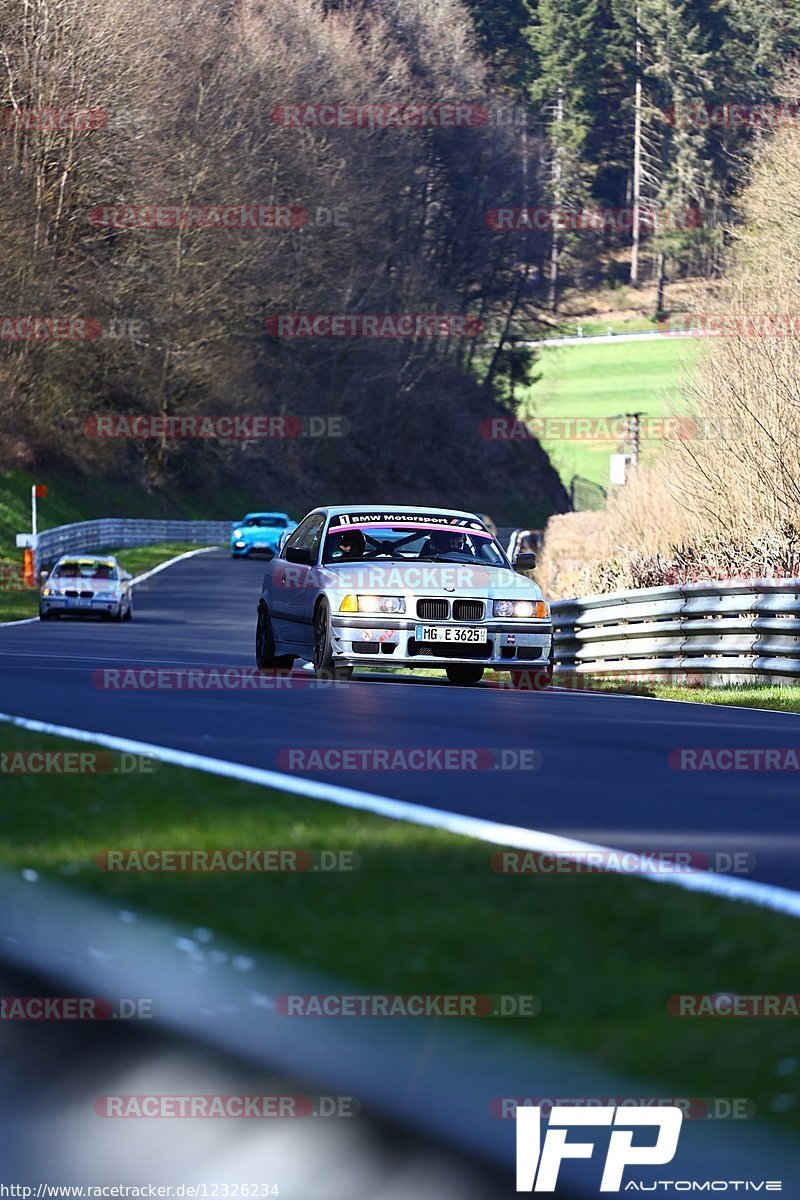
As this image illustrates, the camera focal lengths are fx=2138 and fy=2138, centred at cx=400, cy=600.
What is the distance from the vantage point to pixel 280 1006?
5.04 metres

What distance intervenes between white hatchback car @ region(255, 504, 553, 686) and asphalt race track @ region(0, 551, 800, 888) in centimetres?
44

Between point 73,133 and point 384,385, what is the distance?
29799mm

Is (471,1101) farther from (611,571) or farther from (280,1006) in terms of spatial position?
(611,571)

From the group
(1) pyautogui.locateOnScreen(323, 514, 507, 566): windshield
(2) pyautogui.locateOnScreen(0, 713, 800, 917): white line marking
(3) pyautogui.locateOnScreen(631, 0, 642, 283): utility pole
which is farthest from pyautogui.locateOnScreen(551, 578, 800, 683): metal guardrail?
(3) pyautogui.locateOnScreen(631, 0, 642, 283): utility pole

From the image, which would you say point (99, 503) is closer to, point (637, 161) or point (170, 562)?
point (170, 562)

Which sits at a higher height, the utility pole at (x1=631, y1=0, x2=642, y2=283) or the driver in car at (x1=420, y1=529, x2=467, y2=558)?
the utility pole at (x1=631, y1=0, x2=642, y2=283)

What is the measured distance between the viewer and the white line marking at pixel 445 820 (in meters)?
6.43

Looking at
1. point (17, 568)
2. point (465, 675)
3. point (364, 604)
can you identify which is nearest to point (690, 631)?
point (465, 675)

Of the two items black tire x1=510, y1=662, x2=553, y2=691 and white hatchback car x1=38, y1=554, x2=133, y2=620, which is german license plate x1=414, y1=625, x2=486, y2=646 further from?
white hatchback car x1=38, y1=554, x2=133, y2=620

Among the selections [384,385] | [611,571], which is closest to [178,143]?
[384,385]

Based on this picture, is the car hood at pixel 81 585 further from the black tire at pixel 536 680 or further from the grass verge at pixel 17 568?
the black tire at pixel 536 680

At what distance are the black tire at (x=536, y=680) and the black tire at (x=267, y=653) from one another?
2.25m

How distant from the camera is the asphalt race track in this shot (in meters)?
8.12

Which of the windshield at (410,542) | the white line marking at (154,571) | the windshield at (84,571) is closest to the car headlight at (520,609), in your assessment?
the windshield at (410,542)
